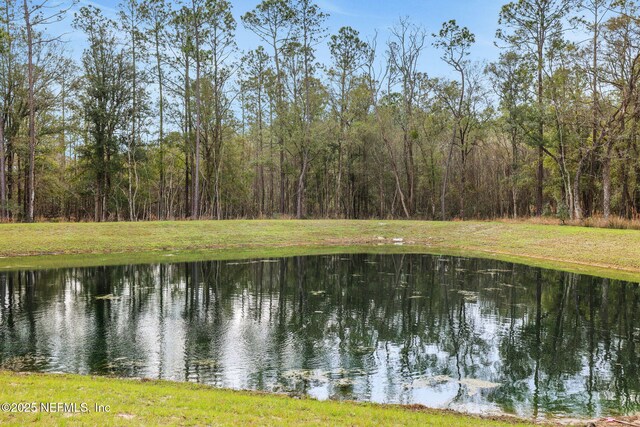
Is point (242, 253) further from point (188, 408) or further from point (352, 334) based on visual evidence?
point (188, 408)

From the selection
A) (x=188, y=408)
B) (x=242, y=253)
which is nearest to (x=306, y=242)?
(x=242, y=253)

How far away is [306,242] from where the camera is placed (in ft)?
96.6

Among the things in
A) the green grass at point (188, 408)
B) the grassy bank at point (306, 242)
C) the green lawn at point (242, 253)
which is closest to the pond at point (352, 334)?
the green grass at point (188, 408)

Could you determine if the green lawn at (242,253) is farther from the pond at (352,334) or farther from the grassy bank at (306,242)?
the pond at (352,334)

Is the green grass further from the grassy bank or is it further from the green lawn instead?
the grassy bank

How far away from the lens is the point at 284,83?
1686 inches

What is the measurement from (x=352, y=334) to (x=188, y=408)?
17.4ft

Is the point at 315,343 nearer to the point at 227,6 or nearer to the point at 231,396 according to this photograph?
the point at 231,396

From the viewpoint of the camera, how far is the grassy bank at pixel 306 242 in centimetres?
2106

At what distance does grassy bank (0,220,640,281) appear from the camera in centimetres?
2106

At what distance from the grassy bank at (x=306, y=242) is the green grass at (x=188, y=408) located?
15454 mm

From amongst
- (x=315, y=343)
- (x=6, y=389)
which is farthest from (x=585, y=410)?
(x=6, y=389)

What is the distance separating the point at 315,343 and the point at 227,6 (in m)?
34.2

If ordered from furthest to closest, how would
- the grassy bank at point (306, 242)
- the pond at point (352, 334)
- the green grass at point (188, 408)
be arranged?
the grassy bank at point (306, 242) < the pond at point (352, 334) < the green grass at point (188, 408)
